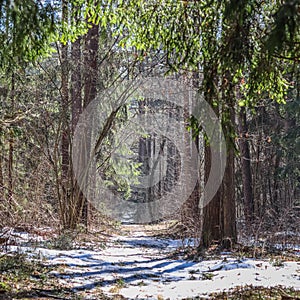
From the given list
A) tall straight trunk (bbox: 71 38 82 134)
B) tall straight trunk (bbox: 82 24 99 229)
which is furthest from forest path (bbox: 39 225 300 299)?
tall straight trunk (bbox: 71 38 82 134)

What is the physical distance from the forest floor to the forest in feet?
0.10

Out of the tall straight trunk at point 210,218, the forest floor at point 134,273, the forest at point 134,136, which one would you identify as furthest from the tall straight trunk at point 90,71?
the tall straight trunk at point 210,218

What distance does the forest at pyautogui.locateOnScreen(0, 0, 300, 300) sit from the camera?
14.4 ft

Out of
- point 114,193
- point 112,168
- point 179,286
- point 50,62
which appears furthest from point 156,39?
point 114,193

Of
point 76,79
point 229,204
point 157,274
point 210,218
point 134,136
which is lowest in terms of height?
point 157,274

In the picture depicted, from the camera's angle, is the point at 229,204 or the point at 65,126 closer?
the point at 229,204

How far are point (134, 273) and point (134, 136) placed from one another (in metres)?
8.55

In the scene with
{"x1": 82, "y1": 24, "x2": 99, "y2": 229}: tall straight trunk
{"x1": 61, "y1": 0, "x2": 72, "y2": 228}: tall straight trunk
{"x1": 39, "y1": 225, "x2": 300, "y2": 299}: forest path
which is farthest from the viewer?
{"x1": 82, "y1": 24, "x2": 99, "y2": 229}: tall straight trunk

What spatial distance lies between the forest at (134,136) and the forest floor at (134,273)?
31 millimetres

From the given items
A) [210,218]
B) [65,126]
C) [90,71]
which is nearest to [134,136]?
[65,126]

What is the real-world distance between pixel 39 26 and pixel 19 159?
8031 millimetres

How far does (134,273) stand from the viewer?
707 centimetres

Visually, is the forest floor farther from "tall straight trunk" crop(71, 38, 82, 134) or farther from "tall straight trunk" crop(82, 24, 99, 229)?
"tall straight trunk" crop(71, 38, 82, 134)

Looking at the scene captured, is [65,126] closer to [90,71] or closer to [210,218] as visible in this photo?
[90,71]
